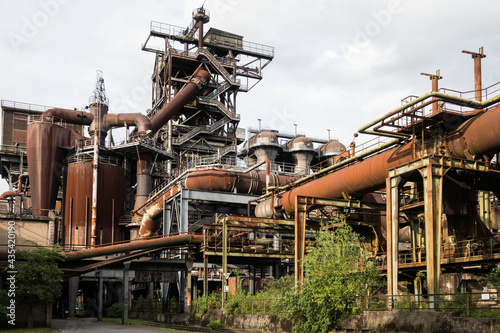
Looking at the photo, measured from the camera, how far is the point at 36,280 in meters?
28.2

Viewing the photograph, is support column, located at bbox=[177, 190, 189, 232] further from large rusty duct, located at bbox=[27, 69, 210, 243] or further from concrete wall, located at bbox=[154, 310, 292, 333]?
large rusty duct, located at bbox=[27, 69, 210, 243]

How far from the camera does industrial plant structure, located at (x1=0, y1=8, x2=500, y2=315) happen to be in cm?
2339

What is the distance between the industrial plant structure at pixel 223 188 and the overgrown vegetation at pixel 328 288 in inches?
60.4

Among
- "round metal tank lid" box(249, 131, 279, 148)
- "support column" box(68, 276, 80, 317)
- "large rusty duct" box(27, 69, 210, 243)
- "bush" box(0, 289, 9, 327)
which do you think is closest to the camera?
"bush" box(0, 289, 9, 327)

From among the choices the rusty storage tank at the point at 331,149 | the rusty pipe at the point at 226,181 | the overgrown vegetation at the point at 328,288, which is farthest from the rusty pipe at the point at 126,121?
the overgrown vegetation at the point at 328,288

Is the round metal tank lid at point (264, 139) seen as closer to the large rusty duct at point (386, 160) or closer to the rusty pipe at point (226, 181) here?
the rusty pipe at point (226, 181)

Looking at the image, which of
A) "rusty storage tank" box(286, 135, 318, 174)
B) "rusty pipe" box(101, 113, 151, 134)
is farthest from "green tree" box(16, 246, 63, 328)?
"rusty storage tank" box(286, 135, 318, 174)

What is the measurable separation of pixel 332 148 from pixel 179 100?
21081 mm

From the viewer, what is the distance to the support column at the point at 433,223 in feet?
68.8

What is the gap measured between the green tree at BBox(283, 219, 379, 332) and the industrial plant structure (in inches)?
58.1

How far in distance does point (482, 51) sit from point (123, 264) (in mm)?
24713

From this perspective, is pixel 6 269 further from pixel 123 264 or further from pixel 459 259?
pixel 459 259

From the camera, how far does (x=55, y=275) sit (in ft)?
95.9

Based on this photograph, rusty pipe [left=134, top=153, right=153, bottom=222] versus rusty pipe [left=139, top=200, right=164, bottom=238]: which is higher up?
rusty pipe [left=134, top=153, right=153, bottom=222]
